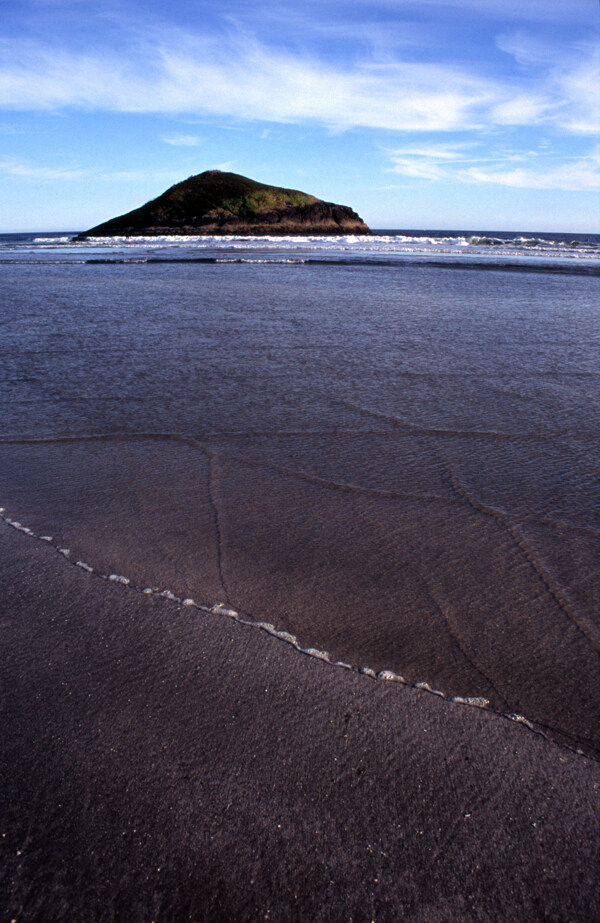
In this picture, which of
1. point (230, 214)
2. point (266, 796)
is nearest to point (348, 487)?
point (266, 796)

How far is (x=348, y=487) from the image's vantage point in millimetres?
3480

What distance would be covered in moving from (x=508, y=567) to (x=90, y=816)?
1977 mm

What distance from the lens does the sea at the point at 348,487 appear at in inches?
87.9

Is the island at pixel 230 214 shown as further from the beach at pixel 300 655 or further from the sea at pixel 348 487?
the beach at pixel 300 655

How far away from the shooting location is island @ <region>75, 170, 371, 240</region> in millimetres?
67625

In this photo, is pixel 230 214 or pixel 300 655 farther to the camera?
pixel 230 214

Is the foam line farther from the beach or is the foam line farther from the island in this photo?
the island

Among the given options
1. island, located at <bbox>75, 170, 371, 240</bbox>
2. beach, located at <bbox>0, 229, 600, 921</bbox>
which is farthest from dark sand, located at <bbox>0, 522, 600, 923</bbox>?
island, located at <bbox>75, 170, 371, 240</bbox>

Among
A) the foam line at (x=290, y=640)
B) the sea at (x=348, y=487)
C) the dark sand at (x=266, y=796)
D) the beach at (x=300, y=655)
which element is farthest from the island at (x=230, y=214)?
the dark sand at (x=266, y=796)

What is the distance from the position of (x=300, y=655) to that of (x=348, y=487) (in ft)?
4.90

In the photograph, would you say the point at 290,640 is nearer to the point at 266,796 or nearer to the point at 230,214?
the point at 266,796

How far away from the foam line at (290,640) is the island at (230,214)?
65963 mm

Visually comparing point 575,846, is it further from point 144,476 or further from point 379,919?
point 144,476

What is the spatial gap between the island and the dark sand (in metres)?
66.8
